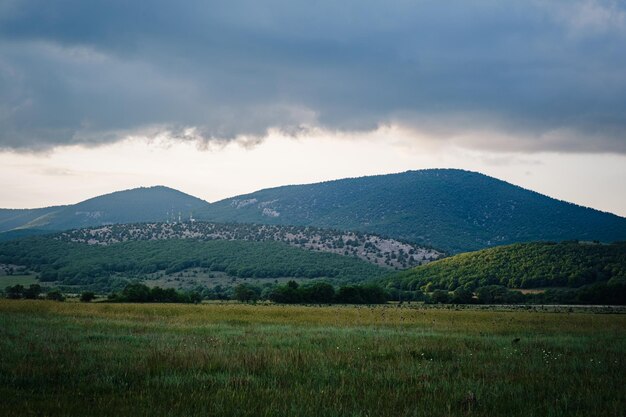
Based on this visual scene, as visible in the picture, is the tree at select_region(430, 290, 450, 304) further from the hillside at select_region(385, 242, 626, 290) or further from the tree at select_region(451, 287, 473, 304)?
the hillside at select_region(385, 242, 626, 290)

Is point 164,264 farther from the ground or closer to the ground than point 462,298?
farther from the ground

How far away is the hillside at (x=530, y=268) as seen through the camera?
367ft

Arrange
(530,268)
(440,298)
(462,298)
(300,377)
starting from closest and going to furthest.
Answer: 1. (300,377)
2. (462,298)
3. (440,298)
4. (530,268)

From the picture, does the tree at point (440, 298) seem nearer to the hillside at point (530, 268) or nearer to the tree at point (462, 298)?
the tree at point (462, 298)

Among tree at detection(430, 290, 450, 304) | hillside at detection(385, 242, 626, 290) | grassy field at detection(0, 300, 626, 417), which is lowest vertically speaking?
tree at detection(430, 290, 450, 304)

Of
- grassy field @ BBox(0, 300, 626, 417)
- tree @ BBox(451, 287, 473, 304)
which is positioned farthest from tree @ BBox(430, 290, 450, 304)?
grassy field @ BBox(0, 300, 626, 417)

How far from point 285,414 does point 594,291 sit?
91758 millimetres

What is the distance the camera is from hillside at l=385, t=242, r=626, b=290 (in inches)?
4405

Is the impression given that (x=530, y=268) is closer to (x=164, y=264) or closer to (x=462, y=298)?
(x=462, y=298)

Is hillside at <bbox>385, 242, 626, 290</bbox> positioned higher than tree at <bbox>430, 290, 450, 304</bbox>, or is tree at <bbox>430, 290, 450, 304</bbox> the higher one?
hillside at <bbox>385, 242, 626, 290</bbox>

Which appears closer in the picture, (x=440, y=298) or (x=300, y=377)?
(x=300, y=377)

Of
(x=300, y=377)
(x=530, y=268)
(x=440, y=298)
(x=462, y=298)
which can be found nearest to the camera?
(x=300, y=377)

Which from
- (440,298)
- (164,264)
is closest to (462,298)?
(440,298)

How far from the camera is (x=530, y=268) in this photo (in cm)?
12188
